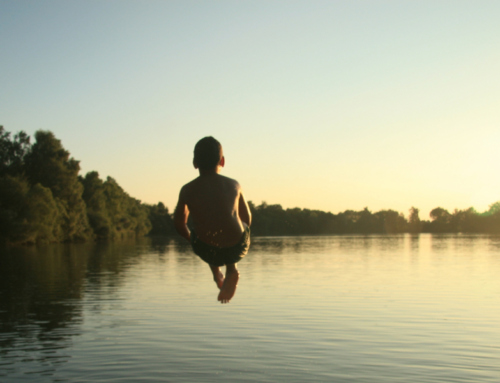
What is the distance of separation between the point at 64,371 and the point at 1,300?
1860 centimetres

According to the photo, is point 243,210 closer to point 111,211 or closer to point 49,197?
point 49,197

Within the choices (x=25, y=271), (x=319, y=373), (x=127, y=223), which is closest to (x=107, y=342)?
(x=319, y=373)

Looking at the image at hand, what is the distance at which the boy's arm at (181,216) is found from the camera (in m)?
5.14

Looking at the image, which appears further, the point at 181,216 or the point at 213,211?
the point at 181,216

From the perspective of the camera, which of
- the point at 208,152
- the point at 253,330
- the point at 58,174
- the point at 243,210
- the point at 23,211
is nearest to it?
the point at 208,152

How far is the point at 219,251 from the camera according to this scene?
5266 mm

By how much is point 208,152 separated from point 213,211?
58 centimetres

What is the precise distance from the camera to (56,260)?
6731cm

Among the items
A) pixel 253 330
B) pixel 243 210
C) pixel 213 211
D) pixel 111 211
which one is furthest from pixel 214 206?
pixel 111 211

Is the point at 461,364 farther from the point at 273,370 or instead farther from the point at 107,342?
the point at 107,342

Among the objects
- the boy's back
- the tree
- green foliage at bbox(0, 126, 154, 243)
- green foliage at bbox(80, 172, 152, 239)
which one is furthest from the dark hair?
green foliage at bbox(80, 172, 152, 239)

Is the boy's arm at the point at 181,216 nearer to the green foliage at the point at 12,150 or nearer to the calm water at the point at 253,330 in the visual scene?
the calm water at the point at 253,330

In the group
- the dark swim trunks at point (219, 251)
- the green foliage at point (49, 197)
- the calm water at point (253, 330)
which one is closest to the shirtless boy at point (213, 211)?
the dark swim trunks at point (219, 251)

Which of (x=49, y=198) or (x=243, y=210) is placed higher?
(x=49, y=198)
